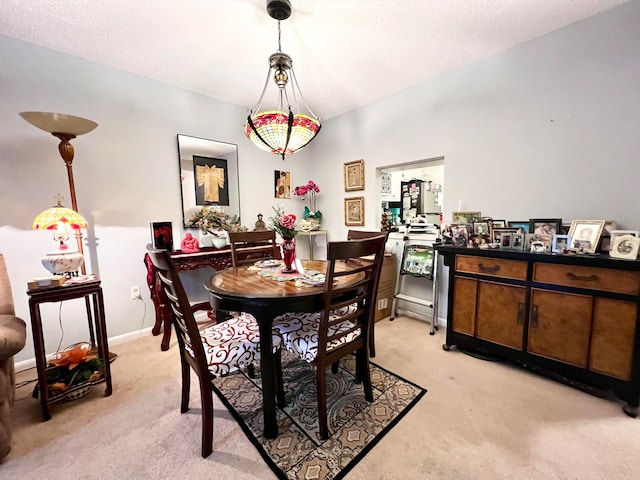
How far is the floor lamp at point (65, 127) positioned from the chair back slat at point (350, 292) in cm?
213

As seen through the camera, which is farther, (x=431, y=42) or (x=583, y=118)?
(x=431, y=42)

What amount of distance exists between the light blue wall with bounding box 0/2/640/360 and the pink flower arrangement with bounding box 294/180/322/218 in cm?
115

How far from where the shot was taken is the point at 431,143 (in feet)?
8.98

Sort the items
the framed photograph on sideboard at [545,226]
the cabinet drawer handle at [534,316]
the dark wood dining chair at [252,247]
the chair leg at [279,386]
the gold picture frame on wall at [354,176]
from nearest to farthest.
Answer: the chair leg at [279,386] < the cabinet drawer handle at [534,316] < the framed photograph on sideboard at [545,226] < the dark wood dining chair at [252,247] < the gold picture frame on wall at [354,176]

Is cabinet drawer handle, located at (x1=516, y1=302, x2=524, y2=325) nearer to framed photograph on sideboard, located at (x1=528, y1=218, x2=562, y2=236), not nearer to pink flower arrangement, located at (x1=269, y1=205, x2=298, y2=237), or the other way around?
framed photograph on sideboard, located at (x1=528, y1=218, x2=562, y2=236)

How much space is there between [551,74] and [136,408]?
3.87 m

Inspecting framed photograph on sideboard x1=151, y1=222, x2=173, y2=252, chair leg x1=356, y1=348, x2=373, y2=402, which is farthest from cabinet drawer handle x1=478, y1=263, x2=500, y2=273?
framed photograph on sideboard x1=151, y1=222, x2=173, y2=252

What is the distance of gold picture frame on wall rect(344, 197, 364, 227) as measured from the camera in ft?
11.3

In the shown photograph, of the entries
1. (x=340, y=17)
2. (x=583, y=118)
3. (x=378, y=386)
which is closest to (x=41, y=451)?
(x=378, y=386)

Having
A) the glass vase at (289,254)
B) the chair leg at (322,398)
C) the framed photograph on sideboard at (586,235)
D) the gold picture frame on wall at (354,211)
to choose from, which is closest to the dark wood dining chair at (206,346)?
the chair leg at (322,398)

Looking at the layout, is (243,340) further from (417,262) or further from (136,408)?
(417,262)

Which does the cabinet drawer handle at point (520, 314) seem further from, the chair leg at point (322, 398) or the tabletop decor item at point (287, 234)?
the tabletop decor item at point (287, 234)

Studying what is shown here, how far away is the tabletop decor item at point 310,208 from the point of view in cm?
373

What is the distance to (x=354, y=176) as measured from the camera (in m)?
3.47
